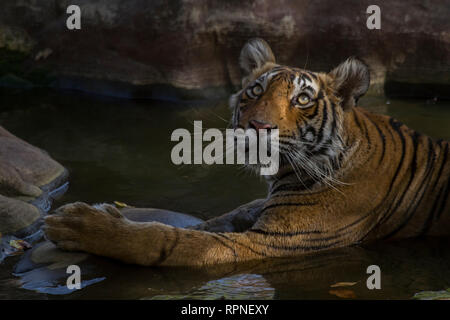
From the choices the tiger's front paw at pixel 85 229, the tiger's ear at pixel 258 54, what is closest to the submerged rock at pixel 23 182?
the tiger's front paw at pixel 85 229

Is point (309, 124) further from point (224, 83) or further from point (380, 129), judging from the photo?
point (224, 83)

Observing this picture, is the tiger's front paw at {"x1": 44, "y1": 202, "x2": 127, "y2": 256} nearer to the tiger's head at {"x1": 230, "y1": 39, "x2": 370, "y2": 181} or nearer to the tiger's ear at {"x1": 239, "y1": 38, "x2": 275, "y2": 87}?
the tiger's head at {"x1": 230, "y1": 39, "x2": 370, "y2": 181}

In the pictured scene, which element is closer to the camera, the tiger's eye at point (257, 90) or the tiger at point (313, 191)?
the tiger at point (313, 191)

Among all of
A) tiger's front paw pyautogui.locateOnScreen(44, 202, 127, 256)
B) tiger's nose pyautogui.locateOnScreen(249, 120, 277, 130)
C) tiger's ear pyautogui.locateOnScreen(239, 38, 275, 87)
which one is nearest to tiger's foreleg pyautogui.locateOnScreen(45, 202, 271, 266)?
tiger's front paw pyautogui.locateOnScreen(44, 202, 127, 256)

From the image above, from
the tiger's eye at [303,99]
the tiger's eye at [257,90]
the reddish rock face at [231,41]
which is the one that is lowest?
the tiger's eye at [303,99]

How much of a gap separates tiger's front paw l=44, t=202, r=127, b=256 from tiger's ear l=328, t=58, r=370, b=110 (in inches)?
57.6

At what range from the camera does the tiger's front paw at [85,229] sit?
3.50 meters

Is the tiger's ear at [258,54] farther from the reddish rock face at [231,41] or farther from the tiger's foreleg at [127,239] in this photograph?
the reddish rock face at [231,41]

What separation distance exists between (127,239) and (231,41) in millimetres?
5663

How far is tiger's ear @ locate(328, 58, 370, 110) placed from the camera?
3789 millimetres

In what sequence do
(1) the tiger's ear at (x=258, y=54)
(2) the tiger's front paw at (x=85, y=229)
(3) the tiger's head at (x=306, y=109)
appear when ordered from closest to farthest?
(2) the tiger's front paw at (x=85, y=229)
(3) the tiger's head at (x=306, y=109)
(1) the tiger's ear at (x=258, y=54)

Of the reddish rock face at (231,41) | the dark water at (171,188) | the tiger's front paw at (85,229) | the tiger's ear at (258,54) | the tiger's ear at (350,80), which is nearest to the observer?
the dark water at (171,188)

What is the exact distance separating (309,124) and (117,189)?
6.88ft
